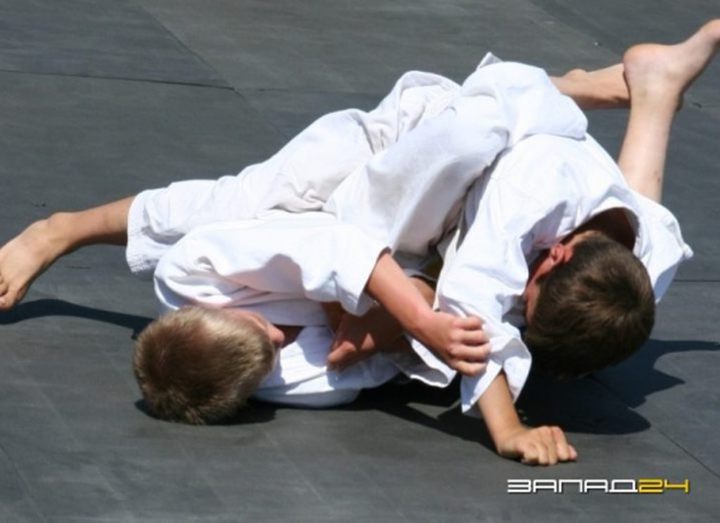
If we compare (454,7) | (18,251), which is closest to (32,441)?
(18,251)

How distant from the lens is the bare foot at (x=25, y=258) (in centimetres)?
443

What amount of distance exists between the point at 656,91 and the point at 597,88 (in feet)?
0.77

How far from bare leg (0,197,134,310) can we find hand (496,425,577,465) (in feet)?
3.91

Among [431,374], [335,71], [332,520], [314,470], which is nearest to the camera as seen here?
[332,520]

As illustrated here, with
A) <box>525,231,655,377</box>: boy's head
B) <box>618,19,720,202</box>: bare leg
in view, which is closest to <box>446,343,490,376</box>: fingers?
<box>525,231,655,377</box>: boy's head

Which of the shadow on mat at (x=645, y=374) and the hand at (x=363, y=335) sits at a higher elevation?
the hand at (x=363, y=335)

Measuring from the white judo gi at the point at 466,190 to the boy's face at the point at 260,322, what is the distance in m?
0.30

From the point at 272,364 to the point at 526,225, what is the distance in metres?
0.63

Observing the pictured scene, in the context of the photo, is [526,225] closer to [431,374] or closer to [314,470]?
[431,374]

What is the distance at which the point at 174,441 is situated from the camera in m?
3.84

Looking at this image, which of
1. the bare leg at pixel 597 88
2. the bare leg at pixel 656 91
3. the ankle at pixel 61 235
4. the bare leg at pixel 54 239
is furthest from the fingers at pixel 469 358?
the bare leg at pixel 597 88

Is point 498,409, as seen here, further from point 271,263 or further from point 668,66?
point 668,66

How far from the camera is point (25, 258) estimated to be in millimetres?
4484

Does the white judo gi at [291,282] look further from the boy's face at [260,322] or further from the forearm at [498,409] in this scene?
the forearm at [498,409]
